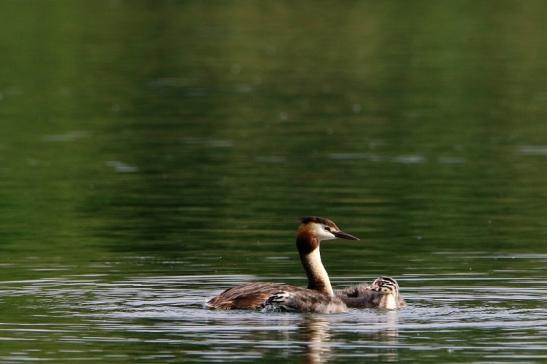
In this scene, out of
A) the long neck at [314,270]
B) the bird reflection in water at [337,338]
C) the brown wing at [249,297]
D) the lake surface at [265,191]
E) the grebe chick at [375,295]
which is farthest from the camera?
the long neck at [314,270]

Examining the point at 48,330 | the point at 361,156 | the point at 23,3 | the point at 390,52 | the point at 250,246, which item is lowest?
the point at 48,330

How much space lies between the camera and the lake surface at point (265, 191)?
587 inches

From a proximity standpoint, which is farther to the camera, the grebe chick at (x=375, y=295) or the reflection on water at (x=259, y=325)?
the grebe chick at (x=375, y=295)

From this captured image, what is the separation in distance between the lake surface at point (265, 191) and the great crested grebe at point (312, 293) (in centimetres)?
13

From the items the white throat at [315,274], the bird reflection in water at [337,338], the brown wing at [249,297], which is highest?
the white throat at [315,274]

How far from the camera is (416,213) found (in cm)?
2308

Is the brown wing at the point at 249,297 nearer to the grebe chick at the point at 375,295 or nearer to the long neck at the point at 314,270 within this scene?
the long neck at the point at 314,270

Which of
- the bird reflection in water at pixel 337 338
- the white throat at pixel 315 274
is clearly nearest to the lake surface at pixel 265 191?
the bird reflection in water at pixel 337 338

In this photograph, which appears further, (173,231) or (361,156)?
A: (361,156)

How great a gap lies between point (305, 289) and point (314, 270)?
0.36 meters

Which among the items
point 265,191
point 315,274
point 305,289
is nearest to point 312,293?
point 305,289

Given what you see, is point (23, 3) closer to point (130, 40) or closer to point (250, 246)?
point (130, 40)

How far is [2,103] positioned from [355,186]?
1442 cm

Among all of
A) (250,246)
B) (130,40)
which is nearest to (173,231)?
(250,246)
